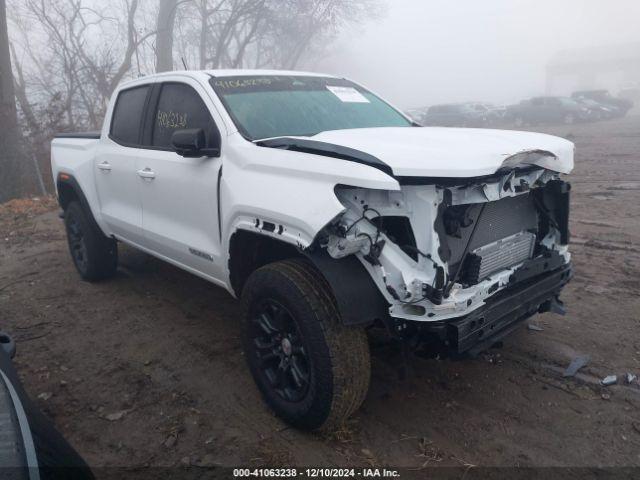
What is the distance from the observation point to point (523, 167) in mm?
2947

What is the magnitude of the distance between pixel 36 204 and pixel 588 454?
10.6m

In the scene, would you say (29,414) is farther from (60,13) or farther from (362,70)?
(362,70)

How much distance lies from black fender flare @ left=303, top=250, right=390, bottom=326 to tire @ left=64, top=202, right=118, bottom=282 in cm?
342

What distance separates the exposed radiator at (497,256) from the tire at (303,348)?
0.67m

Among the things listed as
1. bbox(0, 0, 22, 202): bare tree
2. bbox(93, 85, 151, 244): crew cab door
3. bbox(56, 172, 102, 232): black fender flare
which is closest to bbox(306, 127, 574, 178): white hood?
bbox(93, 85, 151, 244): crew cab door

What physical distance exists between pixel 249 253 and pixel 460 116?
24.4m

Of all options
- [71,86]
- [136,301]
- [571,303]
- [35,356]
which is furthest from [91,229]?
[71,86]

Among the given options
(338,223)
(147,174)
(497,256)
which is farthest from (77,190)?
(497,256)

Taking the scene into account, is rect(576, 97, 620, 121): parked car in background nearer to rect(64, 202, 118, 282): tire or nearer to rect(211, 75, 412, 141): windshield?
rect(211, 75, 412, 141): windshield

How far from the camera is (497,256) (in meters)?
3.04

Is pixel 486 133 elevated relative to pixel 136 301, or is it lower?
elevated

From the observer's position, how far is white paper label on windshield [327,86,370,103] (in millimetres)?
4238

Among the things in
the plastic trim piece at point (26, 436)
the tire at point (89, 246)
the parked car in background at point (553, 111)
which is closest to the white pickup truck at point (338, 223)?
the plastic trim piece at point (26, 436)

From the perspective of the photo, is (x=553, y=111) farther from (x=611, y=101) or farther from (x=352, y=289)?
(x=352, y=289)
